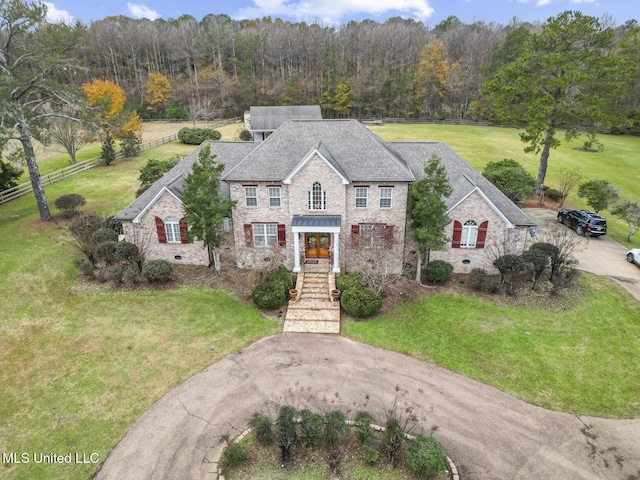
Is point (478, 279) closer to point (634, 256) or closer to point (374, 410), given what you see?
point (374, 410)

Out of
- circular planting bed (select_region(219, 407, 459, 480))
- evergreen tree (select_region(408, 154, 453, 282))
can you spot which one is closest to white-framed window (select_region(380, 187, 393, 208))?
evergreen tree (select_region(408, 154, 453, 282))

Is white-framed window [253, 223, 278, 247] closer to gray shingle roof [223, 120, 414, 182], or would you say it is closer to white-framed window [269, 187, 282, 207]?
white-framed window [269, 187, 282, 207]

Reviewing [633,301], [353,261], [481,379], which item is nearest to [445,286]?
→ [353,261]

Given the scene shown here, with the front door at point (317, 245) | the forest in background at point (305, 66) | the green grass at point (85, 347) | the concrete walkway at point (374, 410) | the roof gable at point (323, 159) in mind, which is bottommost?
the concrete walkway at point (374, 410)

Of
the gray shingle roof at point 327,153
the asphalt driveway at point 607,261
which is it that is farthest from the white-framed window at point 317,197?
the asphalt driveway at point 607,261

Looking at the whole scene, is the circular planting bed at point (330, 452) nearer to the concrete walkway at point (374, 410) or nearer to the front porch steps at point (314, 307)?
the concrete walkway at point (374, 410)

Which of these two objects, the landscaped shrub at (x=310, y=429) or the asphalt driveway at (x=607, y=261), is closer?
the landscaped shrub at (x=310, y=429)

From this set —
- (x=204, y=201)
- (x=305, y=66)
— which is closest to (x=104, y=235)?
(x=204, y=201)
